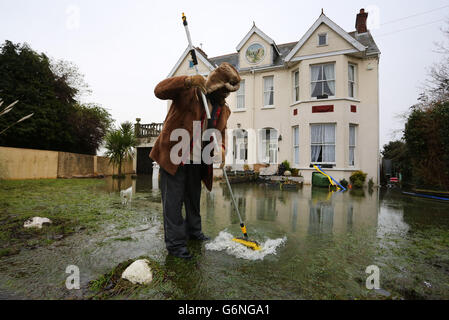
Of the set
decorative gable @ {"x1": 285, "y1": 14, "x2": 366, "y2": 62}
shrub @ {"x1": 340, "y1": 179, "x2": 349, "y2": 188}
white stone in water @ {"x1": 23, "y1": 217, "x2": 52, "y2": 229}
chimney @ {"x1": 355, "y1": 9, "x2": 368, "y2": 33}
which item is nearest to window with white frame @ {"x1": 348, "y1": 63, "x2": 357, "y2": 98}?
decorative gable @ {"x1": 285, "y1": 14, "x2": 366, "y2": 62}

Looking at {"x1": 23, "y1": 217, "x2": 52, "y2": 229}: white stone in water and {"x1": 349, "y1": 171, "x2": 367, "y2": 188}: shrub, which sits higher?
{"x1": 349, "y1": 171, "x2": 367, "y2": 188}: shrub

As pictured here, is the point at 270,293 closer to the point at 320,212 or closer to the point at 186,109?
the point at 186,109

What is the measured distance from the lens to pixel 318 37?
11969 millimetres

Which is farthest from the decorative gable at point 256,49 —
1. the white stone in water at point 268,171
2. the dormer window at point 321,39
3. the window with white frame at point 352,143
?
the white stone in water at point 268,171

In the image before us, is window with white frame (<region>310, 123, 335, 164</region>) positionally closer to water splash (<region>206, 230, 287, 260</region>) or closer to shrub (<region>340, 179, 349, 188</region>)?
shrub (<region>340, 179, 349, 188</region>)

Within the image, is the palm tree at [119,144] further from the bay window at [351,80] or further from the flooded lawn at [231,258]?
the bay window at [351,80]

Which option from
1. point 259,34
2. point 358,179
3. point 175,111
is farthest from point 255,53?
point 175,111

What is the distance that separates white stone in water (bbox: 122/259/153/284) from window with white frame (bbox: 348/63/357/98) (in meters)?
13.0

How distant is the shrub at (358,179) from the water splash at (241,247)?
9.43 m

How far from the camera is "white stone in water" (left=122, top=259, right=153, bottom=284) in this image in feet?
5.66

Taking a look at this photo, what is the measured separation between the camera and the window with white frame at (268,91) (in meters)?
13.9

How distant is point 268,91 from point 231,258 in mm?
13198

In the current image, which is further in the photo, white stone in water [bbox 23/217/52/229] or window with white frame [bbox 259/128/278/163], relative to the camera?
window with white frame [bbox 259/128/278/163]
